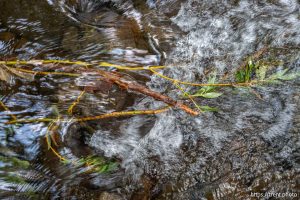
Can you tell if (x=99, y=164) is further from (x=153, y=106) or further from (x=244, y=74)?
(x=244, y=74)

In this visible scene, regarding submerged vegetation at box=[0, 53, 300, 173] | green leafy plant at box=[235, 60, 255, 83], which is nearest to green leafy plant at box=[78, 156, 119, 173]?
submerged vegetation at box=[0, 53, 300, 173]

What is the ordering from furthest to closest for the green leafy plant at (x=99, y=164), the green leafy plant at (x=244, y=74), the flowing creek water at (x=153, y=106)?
the green leafy plant at (x=244, y=74)
the green leafy plant at (x=99, y=164)
the flowing creek water at (x=153, y=106)

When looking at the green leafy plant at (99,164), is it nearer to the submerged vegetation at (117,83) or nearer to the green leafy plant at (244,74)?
the submerged vegetation at (117,83)

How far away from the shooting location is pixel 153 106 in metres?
2.67

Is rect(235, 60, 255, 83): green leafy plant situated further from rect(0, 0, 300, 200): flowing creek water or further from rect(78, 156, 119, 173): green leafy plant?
rect(78, 156, 119, 173): green leafy plant

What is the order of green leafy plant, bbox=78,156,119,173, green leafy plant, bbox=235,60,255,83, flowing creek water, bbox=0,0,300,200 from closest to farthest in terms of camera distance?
flowing creek water, bbox=0,0,300,200, green leafy plant, bbox=78,156,119,173, green leafy plant, bbox=235,60,255,83

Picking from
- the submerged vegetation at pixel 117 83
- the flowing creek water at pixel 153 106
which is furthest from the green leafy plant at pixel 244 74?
the flowing creek water at pixel 153 106

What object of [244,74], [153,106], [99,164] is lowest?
[99,164]

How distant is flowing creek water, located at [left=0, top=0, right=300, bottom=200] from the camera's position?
2209mm

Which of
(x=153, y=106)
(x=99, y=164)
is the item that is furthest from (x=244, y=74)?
(x=99, y=164)

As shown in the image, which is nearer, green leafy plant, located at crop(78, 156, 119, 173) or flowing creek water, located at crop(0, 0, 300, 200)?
flowing creek water, located at crop(0, 0, 300, 200)

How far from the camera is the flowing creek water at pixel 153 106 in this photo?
2.21 metres

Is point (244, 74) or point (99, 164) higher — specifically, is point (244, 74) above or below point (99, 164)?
above

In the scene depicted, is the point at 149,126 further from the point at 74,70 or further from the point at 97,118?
the point at 74,70
